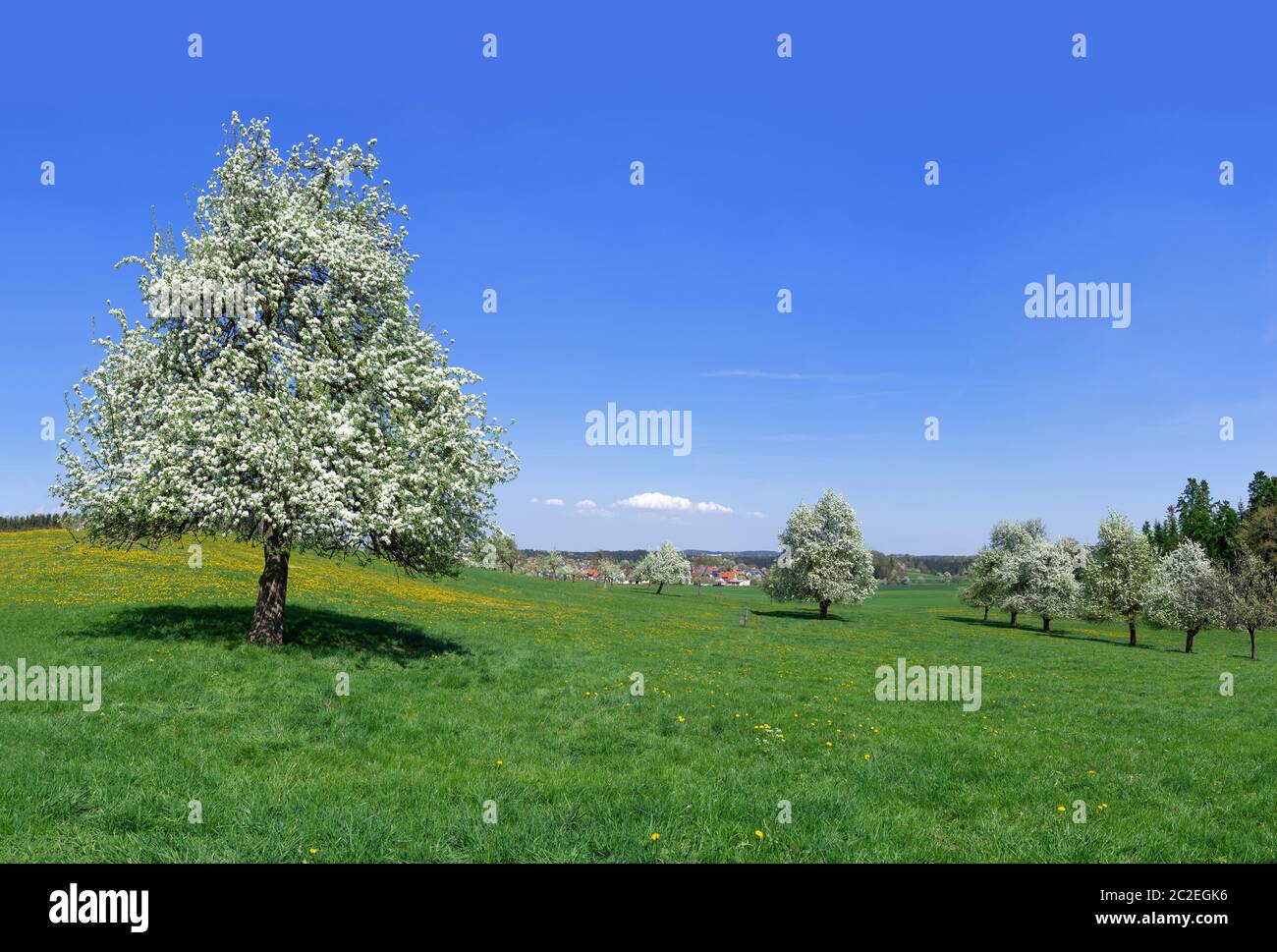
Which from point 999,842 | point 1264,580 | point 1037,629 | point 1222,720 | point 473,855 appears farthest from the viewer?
point 1037,629

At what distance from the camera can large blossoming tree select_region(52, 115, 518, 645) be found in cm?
1956

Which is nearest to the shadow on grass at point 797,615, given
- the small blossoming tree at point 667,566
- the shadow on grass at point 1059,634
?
the shadow on grass at point 1059,634

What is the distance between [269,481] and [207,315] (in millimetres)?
5857

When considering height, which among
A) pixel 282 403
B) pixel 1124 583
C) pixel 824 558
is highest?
pixel 282 403

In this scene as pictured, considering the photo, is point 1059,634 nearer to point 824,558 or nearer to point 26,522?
point 824,558

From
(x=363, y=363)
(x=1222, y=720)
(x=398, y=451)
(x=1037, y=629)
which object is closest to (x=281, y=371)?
A: (x=363, y=363)

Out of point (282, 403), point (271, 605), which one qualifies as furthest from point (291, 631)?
point (282, 403)

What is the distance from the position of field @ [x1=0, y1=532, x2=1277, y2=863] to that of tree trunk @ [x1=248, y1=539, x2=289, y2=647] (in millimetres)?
907

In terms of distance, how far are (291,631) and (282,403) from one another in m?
9.13

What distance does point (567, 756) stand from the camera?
13070mm

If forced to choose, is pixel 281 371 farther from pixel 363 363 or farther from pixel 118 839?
pixel 118 839
